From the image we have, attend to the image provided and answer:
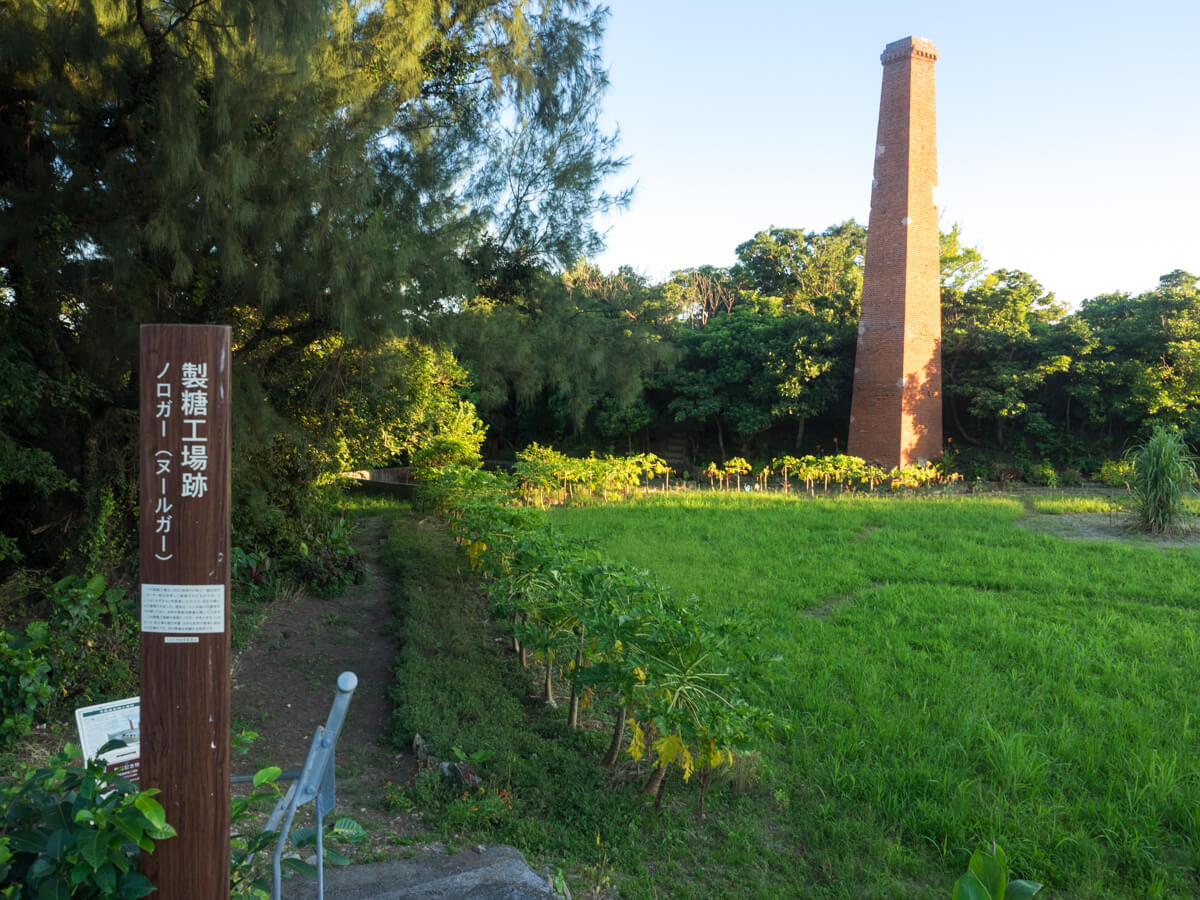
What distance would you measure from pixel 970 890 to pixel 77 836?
1774 mm

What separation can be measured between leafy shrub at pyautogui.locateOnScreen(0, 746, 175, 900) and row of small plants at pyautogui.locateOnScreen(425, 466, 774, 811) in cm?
157

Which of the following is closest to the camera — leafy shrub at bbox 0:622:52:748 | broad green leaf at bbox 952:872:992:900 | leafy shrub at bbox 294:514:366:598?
broad green leaf at bbox 952:872:992:900

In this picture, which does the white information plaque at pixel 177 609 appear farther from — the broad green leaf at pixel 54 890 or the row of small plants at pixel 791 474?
the row of small plants at pixel 791 474

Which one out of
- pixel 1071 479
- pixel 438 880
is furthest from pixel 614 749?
pixel 1071 479

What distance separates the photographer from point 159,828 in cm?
149

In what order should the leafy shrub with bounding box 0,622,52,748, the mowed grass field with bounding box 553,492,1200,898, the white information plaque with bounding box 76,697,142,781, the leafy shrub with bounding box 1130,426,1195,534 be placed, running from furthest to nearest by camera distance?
1. the leafy shrub with bounding box 1130,426,1195,534
2. the leafy shrub with bounding box 0,622,52,748
3. the mowed grass field with bounding box 553,492,1200,898
4. the white information plaque with bounding box 76,697,142,781

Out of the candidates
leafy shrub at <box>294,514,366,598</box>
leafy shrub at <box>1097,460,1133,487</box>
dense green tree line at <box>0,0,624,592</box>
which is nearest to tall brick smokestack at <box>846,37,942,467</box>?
leafy shrub at <box>1097,460,1133,487</box>

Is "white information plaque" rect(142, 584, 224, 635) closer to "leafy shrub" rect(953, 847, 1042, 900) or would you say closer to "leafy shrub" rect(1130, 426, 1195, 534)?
"leafy shrub" rect(953, 847, 1042, 900)

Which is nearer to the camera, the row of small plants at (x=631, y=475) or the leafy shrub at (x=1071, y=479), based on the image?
the row of small plants at (x=631, y=475)

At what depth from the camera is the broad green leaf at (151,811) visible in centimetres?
147

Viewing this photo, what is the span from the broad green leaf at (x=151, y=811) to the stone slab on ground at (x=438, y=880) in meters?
0.83

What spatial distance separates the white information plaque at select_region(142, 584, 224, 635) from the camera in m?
1.71

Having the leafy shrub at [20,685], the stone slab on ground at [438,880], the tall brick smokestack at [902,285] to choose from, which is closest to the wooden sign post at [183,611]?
the stone slab on ground at [438,880]

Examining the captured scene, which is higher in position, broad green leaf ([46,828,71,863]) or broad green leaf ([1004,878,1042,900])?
broad green leaf ([46,828,71,863])
